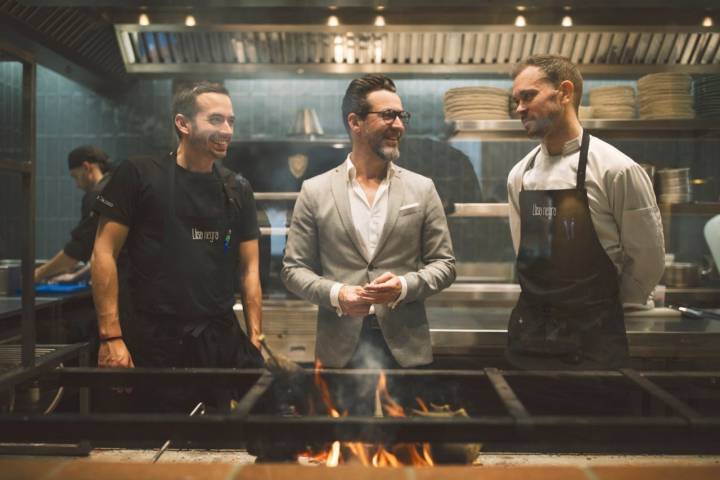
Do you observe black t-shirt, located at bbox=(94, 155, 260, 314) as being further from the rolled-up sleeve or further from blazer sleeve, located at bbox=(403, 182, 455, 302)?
the rolled-up sleeve

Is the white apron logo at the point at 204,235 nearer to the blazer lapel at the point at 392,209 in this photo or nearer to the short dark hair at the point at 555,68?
the blazer lapel at the point at 392,209

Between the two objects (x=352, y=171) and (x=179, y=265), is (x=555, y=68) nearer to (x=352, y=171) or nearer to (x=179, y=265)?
(x=352, y=171)

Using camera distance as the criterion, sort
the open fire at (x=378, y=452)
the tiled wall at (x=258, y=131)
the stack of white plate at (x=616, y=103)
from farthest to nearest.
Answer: the tiled wall at (x=258, y=131), the stack of white plate at (x=616, y=103), the open fire at (x=378, y=452)

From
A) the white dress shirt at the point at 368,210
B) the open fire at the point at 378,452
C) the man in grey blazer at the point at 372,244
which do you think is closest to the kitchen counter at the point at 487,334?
the man in grey blazer at the point at 372,244

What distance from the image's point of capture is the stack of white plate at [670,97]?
11.4ft

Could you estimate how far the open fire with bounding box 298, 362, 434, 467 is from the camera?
1665mm

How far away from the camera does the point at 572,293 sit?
2.27m

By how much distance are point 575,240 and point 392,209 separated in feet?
2.06

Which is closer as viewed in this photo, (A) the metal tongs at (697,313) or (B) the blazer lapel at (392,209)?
(B) the blazer lapel at (392,209)

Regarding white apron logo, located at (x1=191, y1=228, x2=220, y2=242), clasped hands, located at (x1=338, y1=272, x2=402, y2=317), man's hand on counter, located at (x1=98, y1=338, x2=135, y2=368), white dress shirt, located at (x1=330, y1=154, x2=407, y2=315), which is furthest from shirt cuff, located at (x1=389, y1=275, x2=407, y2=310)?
man's hand on counter, located at (x1=98, y1=338, x2=135, y2=368)

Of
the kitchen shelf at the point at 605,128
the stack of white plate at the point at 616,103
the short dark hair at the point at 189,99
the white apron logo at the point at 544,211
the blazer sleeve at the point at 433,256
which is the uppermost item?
the stack of white plate at the point at 616,103

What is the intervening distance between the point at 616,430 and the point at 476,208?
2.39 meters

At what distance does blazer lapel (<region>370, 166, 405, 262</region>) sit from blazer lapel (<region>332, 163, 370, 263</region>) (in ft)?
0.18

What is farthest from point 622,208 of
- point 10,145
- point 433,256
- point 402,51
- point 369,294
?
point 10,145
